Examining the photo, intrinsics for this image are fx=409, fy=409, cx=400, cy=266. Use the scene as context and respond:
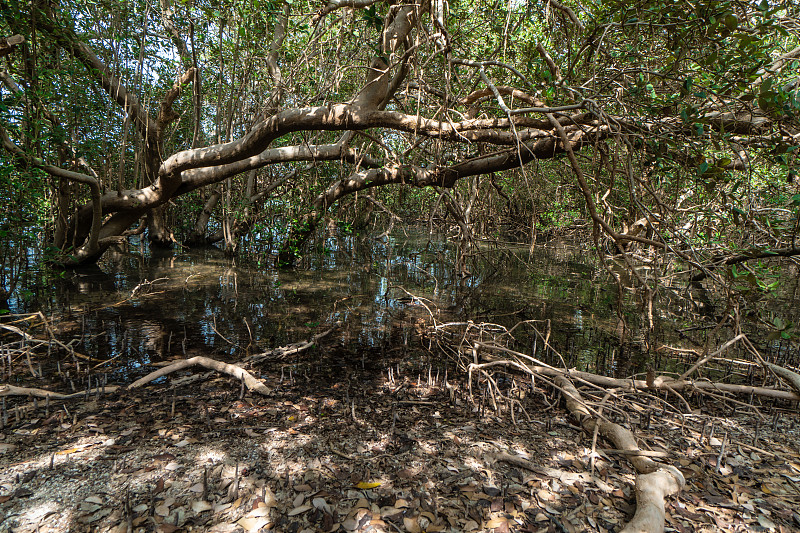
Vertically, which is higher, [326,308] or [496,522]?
[326,308]

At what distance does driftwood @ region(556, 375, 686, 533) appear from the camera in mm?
1960

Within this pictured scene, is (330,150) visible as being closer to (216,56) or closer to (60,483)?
(216,56)

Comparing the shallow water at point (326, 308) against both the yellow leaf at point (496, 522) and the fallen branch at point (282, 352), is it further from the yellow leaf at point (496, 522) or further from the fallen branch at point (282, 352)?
the yellow leaf at point (496, 522)

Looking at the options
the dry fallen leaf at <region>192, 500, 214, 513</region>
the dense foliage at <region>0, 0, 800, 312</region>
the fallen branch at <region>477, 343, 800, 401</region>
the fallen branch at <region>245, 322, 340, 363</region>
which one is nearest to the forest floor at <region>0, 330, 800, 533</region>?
the dry fallen leaf at <region>192, 500, 214, 513</region>

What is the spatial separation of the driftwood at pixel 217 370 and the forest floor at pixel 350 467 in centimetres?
8

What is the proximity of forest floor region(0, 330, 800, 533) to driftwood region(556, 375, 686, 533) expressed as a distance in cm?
9

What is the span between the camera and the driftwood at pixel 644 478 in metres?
1.96

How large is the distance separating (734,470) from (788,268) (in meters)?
13.3

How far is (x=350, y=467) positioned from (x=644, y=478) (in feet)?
5.59

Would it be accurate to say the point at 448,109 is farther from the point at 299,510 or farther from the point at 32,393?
the point at 32,393

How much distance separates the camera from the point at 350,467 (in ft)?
8.20

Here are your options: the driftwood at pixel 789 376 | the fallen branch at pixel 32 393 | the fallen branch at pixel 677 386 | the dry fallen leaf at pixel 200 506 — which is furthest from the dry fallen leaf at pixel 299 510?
the driftwood at pixel 789 376

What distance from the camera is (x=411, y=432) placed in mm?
2973

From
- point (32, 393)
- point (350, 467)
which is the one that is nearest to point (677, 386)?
point (350, 467)
